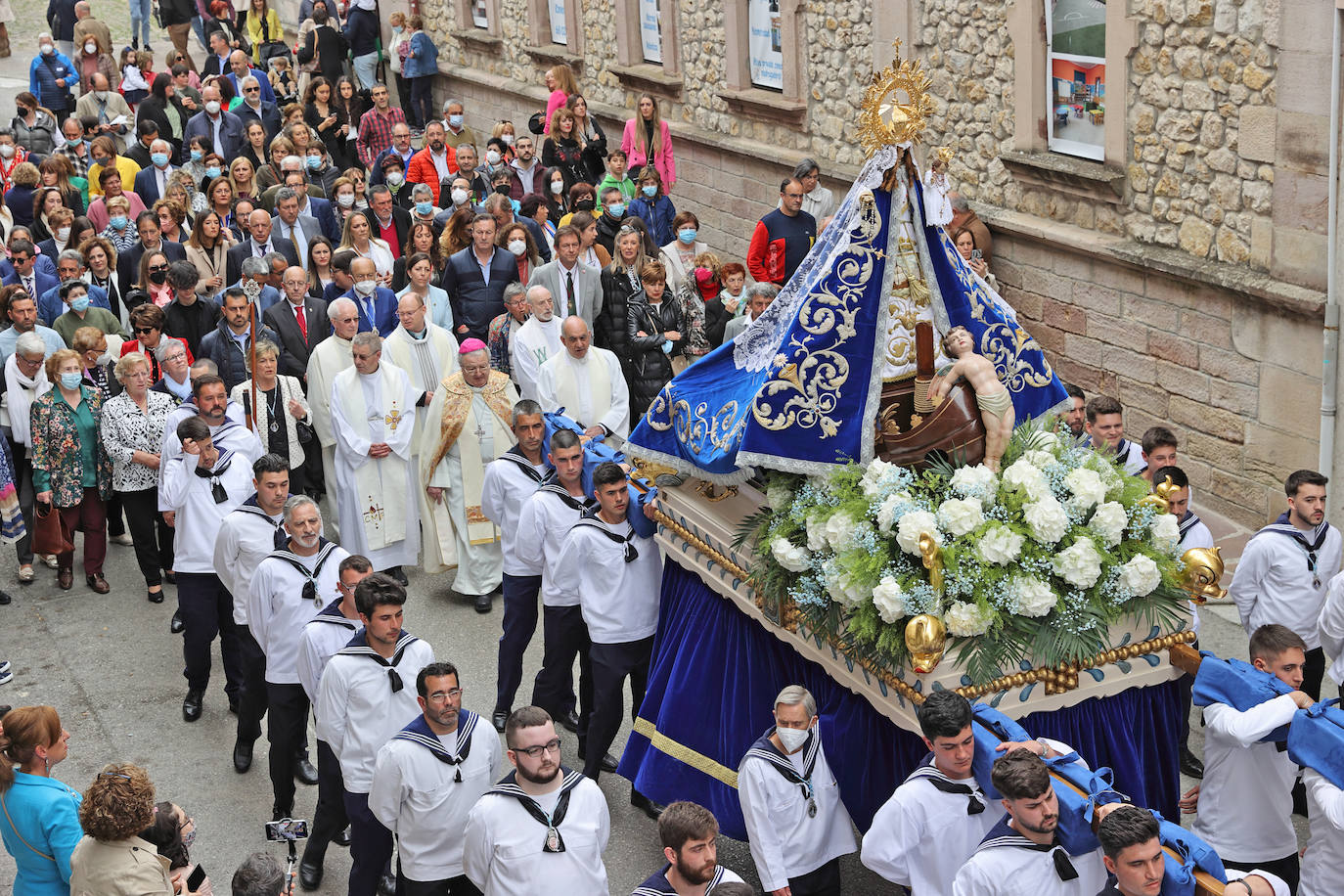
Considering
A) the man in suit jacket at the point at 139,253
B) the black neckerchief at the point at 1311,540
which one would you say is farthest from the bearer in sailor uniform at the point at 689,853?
the man in suit jacket at the point at 139,253

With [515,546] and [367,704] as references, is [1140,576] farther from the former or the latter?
[515,546]

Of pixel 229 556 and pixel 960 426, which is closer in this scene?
pixel 960 426

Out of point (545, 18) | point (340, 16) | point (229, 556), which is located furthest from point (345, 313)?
point (340, 16)

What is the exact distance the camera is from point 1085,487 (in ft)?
20.1

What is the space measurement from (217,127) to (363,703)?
477 inches

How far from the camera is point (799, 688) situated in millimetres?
6129

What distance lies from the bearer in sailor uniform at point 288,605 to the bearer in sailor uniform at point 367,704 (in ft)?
2.81

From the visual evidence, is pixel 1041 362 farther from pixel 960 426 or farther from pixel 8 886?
pixel 8 886

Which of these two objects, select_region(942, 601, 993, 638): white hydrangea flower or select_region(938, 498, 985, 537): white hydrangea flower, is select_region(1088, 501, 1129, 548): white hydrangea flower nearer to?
select_region(938, 498, 985, 537): white hydrangea flower

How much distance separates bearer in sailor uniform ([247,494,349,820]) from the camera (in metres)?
7.39

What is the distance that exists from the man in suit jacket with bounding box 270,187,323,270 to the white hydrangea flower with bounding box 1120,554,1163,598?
8.52 metres

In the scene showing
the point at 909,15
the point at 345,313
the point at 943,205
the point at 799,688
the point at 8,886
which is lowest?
the point at 8,886

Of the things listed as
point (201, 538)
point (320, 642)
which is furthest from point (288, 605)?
point (201, 538)

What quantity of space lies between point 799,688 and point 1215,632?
3.76m
